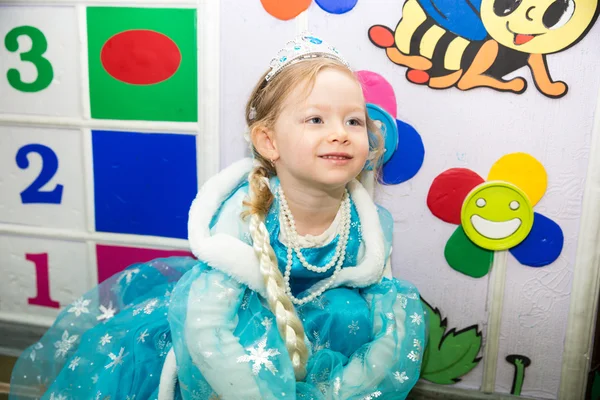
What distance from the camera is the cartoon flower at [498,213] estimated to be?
3.83 feet

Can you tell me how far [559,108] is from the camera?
1.12 metres

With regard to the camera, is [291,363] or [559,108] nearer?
[291,363]

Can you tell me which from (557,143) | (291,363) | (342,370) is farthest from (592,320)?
(291,363)

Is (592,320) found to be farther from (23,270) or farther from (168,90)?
(23,270)

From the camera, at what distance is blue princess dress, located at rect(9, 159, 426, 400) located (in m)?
0.95

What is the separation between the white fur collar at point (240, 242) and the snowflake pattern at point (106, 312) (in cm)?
30

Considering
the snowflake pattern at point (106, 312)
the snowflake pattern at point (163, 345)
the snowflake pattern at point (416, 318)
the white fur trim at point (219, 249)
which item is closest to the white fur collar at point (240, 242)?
the white fur trim at point (219, 249)

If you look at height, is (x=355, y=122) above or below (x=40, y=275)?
above

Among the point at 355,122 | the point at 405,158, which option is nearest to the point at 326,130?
the point at 355,122

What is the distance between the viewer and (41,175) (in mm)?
1423

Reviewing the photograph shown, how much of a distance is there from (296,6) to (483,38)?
1.33ft

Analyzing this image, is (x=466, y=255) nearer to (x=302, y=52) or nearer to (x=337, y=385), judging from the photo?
(x=337, y=385)

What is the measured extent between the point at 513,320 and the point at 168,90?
97 cm

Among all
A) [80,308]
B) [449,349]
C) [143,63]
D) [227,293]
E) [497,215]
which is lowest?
[449,349]
